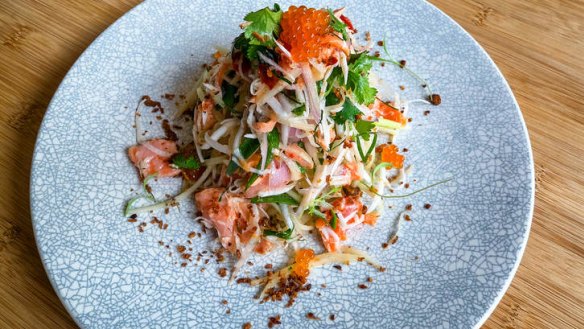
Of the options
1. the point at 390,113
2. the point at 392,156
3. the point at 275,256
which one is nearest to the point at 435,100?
the point at 390,113

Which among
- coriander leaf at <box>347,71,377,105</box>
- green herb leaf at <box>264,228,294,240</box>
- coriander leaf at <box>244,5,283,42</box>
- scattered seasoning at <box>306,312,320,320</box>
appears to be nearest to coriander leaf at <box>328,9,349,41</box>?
coriander leaf at <box>347,71,377,105</box>

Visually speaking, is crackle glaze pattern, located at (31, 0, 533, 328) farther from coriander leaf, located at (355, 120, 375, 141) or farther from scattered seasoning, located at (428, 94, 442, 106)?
coriander leaf, located at (355, 120, 375, 141)

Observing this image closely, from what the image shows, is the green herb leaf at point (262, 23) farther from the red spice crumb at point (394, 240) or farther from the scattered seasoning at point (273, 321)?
the scattered seasoning at point (273, 321)

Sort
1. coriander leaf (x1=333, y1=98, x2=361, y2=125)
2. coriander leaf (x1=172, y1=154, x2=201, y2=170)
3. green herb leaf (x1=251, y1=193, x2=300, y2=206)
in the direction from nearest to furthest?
coriander leaf (x1=333, y1=98, x2=361, y2=125) < green herb leaf (x1=251, y1=193, x2=300, y2=206) < coriander leaf (x1=172, y1=154, x2=201, y2=170)

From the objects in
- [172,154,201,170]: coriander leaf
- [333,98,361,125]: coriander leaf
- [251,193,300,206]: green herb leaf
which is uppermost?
[333,98,361,125]: coriander leaf

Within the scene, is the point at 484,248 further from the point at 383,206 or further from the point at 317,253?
the point at 317,253

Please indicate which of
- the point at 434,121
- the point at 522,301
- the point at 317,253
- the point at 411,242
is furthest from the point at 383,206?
the point at 522,301

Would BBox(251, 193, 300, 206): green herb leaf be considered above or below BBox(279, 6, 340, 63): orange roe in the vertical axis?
below

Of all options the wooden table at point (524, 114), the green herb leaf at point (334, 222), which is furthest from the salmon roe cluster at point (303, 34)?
the wooden table at point (524, 114)
